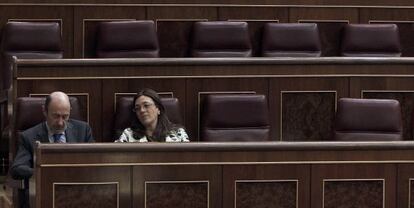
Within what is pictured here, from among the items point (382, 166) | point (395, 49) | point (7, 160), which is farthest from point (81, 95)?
point (395, 49)

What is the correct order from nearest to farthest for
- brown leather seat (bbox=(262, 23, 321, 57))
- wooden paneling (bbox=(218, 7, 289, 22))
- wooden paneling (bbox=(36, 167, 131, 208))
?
wooden paneling (bbox=(36, 167, 131, 208))
brown leather seat (bbox=(262, 23, 321, 57))
wooden paneling (bbox=(218, 7, 289, 22))

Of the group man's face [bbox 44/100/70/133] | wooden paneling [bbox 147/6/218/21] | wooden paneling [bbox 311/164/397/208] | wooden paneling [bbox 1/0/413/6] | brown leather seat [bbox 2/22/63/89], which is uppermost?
wooden paneling [bbox 1/0/413/6]

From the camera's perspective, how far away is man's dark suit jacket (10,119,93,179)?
1.80 meters

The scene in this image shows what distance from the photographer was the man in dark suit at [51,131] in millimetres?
1838

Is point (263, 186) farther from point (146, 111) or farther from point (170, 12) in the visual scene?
point (170, 12)

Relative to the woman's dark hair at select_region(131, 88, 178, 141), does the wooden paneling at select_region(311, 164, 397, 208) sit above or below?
below

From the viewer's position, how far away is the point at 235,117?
2062mm

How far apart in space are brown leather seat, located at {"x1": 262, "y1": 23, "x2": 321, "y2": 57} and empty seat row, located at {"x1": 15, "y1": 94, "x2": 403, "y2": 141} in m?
0.41

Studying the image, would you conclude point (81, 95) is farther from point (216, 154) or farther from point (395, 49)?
point (395, 49)

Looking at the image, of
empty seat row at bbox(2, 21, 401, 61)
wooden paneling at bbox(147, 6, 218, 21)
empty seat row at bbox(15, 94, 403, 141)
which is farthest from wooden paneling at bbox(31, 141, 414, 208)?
wooden paneling at bbox(147, 6, 218, 21)

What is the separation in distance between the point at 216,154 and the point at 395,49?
944 mm

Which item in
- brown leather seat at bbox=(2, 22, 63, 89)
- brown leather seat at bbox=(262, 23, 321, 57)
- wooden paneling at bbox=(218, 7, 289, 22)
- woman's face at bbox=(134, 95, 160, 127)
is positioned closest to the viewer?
woman's face at bbox=(134, 95, 160, 127)

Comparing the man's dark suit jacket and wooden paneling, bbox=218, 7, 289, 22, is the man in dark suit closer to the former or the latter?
the man's dark suit jacket

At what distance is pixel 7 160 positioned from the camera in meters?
2.30
